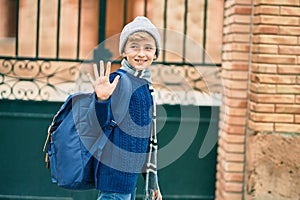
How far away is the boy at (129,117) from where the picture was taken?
327 centimetres

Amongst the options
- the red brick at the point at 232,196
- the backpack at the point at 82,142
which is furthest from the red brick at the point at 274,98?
the backpack at the point at 82,142

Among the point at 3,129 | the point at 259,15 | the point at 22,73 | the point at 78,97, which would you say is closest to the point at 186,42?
the point at 259,15

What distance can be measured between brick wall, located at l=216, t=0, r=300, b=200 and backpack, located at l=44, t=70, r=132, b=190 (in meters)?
1.89

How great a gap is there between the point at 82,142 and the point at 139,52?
24.7 inches

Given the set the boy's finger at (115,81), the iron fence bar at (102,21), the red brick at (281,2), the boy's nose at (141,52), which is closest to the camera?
the boy's finger at (115,81)

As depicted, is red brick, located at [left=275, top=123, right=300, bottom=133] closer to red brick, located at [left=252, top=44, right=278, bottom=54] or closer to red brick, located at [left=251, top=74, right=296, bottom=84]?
red brick, located at [left=251, top=74, right=296, bottom=84]

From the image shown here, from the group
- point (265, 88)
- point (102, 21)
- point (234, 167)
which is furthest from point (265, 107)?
point (102, 21)

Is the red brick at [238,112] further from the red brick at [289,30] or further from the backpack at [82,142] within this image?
the backpack at [82,142]

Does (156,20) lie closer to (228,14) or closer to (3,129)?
(228,14)

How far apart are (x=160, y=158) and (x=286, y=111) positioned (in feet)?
3.75

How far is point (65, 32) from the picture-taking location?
18.1ft

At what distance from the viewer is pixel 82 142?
129 inches

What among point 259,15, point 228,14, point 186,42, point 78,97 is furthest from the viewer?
point 186,42

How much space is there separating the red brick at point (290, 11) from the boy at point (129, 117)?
5.72ft
